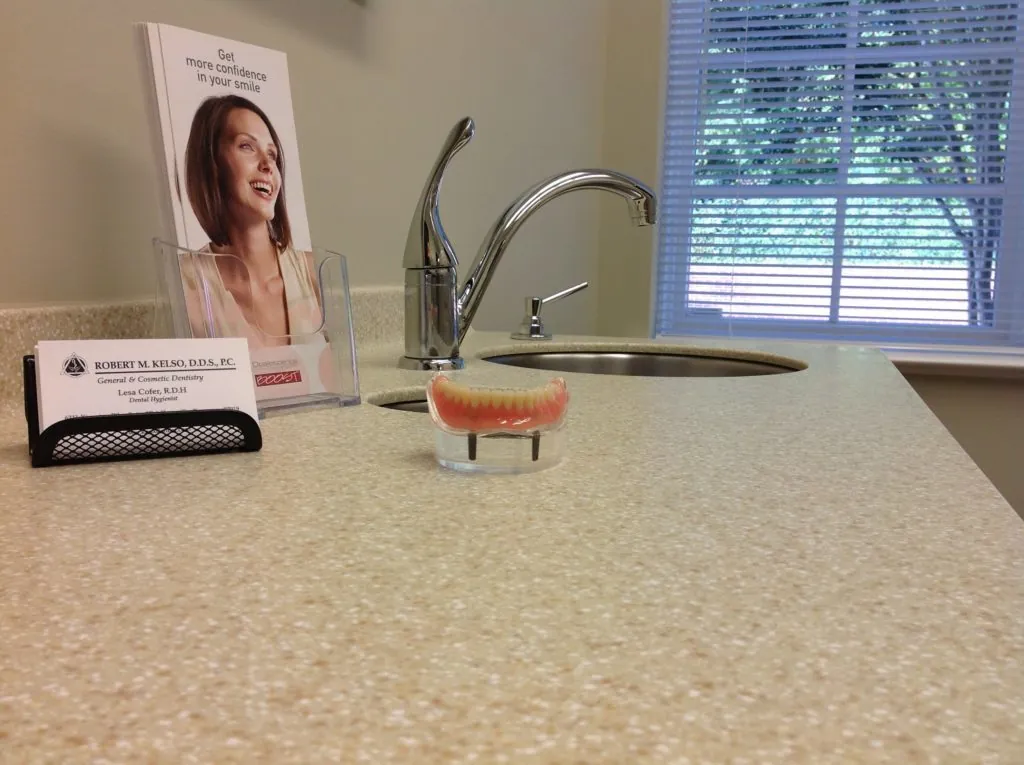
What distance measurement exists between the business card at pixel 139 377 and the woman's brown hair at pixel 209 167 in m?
0.14

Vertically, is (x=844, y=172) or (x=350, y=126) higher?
(x=844, y=172)

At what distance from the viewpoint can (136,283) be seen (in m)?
0.71

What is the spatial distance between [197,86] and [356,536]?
444 millimetres

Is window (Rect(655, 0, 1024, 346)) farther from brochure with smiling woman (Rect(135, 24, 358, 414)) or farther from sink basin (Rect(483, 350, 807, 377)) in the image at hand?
brochure with smiling woman (Rect(135, 24, 358, 414))

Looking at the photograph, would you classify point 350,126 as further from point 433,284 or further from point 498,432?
point 498,432

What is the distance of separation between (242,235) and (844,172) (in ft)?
6.90

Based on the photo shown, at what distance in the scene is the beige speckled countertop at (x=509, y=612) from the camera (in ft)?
0.66

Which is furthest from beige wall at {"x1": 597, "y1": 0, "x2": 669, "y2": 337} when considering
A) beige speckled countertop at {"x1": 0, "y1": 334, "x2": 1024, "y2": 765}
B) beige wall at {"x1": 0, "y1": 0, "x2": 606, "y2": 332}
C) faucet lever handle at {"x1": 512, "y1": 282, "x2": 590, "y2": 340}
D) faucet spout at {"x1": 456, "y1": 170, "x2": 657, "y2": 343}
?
beige speckled countertop at {"x1": 0, "y1": 334, "x2": 1024, "y2": 765}

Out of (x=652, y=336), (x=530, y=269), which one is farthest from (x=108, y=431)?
(x=652, y=336)

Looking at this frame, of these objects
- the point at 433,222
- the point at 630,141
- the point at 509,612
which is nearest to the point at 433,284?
the point at 433,222

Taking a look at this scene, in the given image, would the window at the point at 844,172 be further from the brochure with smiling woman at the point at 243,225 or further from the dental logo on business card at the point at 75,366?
the dental logo on business card at the point at 75,366

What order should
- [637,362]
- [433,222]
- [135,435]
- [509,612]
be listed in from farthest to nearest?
[637,362] → [433,222] → [135,435] → [509,612]

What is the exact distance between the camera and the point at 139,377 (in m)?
0.49

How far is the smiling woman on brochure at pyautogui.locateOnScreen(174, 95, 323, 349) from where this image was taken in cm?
61
